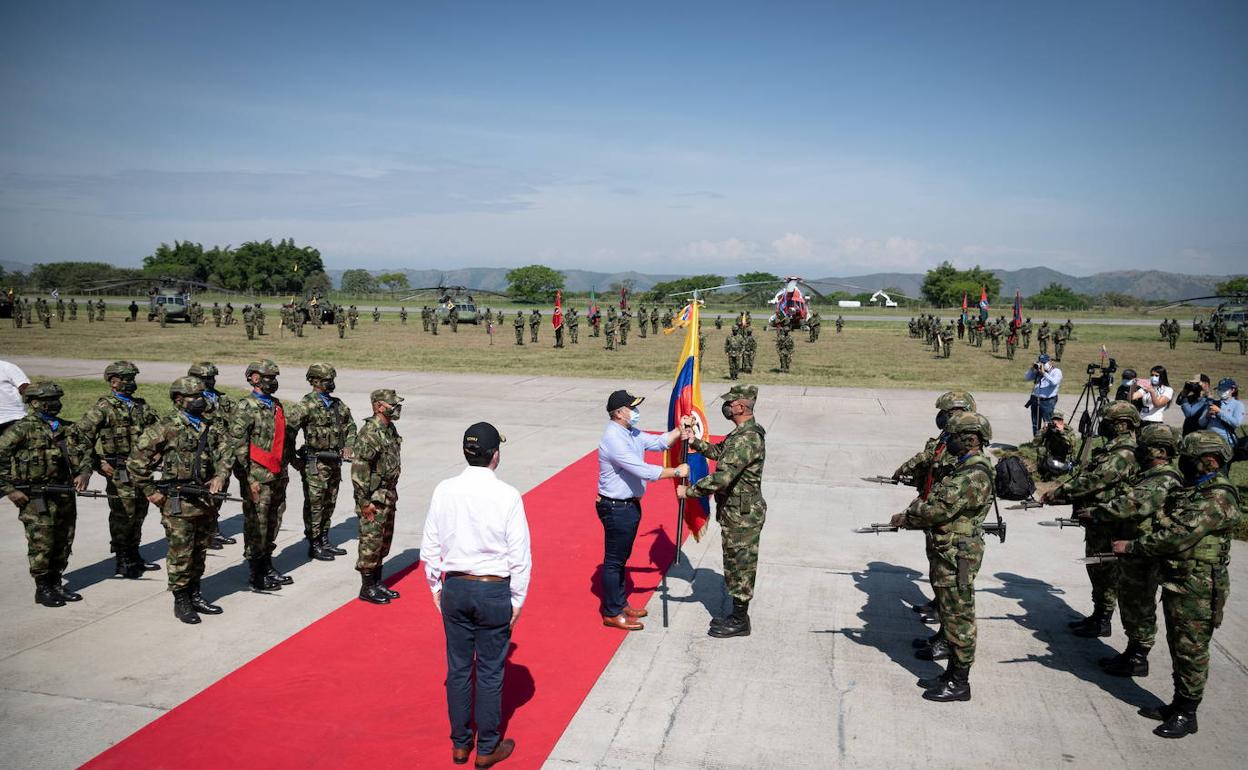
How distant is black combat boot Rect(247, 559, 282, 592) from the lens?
23.8 ft

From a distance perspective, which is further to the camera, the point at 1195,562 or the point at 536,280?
the point at 536,280

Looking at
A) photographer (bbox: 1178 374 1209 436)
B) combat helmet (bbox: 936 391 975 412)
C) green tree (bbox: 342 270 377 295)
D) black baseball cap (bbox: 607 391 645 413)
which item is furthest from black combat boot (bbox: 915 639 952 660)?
green tree (bbox: 342 270 377 295)

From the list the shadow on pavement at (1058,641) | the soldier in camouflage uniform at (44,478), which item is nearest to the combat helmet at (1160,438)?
the shadow on pavement at (1058,641)

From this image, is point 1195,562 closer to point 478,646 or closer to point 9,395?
point 478,646

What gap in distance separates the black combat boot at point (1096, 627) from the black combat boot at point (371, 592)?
5.98m

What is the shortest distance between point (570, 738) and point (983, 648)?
3.54 meters

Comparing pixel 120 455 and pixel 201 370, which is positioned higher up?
pixel 201 370

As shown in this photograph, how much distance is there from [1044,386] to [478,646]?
491 inches

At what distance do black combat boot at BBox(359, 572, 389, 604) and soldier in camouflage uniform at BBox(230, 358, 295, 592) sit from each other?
942mm

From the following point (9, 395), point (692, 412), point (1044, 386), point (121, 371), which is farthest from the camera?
point (1044, 386)

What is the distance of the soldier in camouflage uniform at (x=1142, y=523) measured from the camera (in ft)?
18.1

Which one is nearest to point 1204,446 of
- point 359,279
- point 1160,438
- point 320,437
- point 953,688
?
point 1160,438

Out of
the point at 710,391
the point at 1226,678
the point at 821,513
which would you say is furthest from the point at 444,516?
the point at 710,391

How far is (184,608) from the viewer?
6582 millimetres
